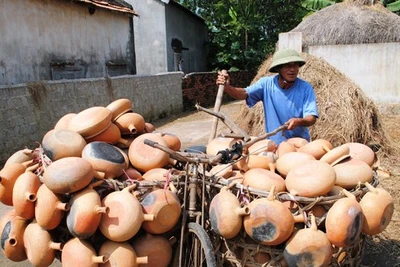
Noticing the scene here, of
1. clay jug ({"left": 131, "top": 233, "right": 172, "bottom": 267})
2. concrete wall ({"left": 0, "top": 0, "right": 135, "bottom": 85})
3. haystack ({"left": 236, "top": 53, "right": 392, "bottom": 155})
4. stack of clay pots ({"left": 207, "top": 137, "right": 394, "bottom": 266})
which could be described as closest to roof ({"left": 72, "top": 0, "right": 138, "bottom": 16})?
concrete wall ({"left": 0, "top": 0, "right": 135, "bottom": 85})

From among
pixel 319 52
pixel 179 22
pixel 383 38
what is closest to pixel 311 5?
pixel 179 22

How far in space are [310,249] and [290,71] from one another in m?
1.78

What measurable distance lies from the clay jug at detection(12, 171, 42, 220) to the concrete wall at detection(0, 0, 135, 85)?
6798 millimetres

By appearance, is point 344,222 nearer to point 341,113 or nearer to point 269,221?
point 269,221

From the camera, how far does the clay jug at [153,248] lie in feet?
7.13

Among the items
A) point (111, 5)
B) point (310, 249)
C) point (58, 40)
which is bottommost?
point (310, 249)

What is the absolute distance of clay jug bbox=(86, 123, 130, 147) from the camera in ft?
Result: 8.41

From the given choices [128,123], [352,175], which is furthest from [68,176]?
[352,175]

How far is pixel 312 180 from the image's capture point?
206cm

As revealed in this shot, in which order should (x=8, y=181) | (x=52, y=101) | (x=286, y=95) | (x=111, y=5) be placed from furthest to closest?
(x=111, y=5) < (x=52, y=101) < (x=286, y=95) < (x=8, y=181)

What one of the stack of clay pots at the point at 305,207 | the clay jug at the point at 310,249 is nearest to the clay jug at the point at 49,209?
the stack of clay pots at the point at 305,207

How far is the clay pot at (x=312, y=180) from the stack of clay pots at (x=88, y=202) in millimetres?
672

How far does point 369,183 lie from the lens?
2254mm

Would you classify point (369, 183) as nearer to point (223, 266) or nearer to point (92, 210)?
point (223, 266)
